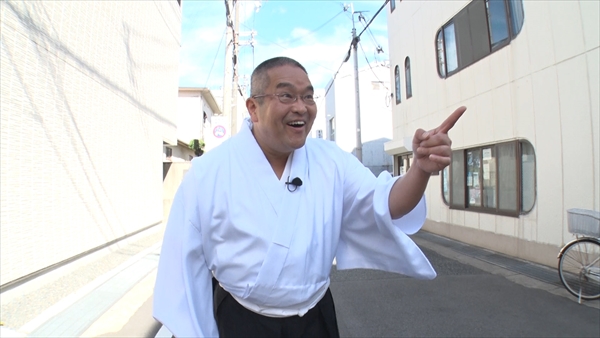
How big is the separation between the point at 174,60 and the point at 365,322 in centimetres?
1079

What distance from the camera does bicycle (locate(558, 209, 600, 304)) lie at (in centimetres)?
423

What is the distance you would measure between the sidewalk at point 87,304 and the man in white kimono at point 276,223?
8.63 ft

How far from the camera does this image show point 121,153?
7496mm

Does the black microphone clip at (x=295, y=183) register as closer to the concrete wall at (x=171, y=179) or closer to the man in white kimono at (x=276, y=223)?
the man in white kimono at (x=276, y=223)

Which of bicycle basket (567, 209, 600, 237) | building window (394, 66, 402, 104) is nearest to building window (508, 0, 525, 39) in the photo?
bicycle basket (567, 209, 600, 237)

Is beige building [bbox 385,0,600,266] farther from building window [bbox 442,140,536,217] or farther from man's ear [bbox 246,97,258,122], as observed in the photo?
man's ear [bbox 246,97,258,122]

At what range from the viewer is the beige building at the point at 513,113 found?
5273mm

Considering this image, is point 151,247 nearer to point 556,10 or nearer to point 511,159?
point 511,159

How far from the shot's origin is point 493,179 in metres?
7.38

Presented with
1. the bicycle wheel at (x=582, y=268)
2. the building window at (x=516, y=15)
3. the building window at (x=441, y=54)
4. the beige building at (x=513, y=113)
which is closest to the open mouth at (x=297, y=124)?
the beige building at (x=513, y=113)

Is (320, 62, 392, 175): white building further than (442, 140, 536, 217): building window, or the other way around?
(320, 62, 392, 175): white building

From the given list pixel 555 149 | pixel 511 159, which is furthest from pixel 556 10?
pixel 511 159

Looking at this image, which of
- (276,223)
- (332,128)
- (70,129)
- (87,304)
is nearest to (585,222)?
(276,223)

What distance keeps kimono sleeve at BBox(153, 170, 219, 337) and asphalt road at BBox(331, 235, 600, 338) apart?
2.59 m
